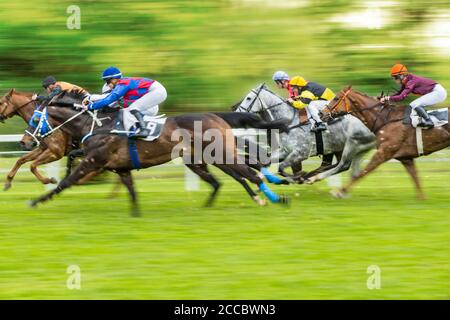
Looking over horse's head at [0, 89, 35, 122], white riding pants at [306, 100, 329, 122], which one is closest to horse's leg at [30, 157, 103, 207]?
horse's head at [0, 89, 35, 122]

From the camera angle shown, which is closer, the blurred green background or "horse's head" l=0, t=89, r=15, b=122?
"horse's head" l=0, t=89, r=15, b=122

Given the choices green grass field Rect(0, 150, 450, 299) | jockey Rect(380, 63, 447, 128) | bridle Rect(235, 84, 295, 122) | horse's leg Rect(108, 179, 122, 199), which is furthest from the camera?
horse's leg Rect(108, 179, 122, 199)

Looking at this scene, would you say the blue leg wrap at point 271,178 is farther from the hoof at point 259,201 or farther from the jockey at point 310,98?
the jockey at point 310,98

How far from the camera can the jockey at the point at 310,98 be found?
1201 cm

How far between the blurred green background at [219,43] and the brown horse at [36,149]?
9.16 feet

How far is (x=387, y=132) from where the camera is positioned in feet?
38.7

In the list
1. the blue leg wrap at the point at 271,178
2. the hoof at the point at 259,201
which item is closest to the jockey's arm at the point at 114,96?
the hoof at the point at 259,201

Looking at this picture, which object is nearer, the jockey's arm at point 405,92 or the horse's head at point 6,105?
the jockey's arm at point 405,92

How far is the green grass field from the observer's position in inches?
266

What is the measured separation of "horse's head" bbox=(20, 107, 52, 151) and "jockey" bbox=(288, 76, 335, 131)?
3.39 m

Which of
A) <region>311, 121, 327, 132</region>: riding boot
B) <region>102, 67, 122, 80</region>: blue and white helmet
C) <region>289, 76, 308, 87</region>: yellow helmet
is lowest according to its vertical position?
<region>311, 121, 327, 132</region>: riding boot

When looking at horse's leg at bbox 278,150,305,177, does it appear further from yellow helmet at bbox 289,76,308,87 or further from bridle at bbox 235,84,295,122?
yellow helmet at bbox 289,76,308,87

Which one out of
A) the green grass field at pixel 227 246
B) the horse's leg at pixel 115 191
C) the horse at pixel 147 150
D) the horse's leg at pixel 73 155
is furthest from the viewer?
the horse's leg at pixel 115 191

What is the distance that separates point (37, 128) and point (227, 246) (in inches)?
174
